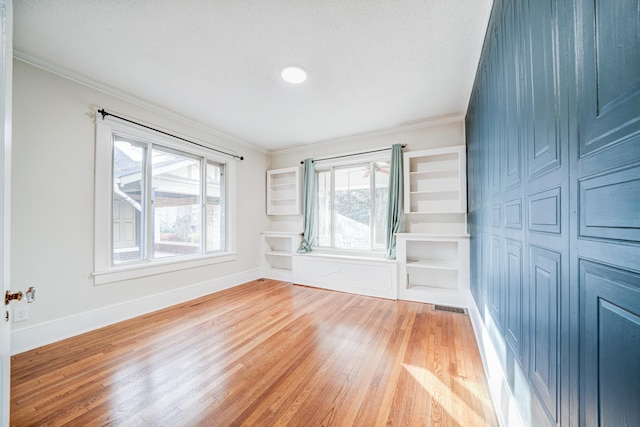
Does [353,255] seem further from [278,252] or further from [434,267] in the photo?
[278,252]

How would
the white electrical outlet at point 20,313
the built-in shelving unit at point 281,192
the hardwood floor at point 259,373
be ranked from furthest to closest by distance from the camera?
the built-in shelving unit at point 281,192 → the white electrical outlet at point 20,313 → the hardwood floor at point 259,373

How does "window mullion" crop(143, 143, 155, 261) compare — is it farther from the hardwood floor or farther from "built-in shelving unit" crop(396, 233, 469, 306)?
"built-in shelving unit" crop(396, 233, 469, 306)

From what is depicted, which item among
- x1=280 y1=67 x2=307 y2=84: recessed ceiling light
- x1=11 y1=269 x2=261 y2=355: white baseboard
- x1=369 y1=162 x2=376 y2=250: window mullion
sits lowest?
x1=11 y1=269 x2=261 y2=355: white baseboard

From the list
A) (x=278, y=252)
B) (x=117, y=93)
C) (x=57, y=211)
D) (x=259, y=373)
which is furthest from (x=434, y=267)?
(x=117, y=93)

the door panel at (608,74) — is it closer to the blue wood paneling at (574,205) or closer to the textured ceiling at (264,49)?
the blue wood paneling at (574,205)

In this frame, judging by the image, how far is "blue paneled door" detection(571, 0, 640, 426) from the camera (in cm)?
50

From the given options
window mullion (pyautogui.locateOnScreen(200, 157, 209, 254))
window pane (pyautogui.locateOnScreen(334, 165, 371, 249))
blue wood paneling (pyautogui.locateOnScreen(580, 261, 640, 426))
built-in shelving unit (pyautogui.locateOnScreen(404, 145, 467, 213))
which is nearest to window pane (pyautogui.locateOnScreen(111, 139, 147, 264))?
window mullion (pyautogui.locateOnScreen(200, 157, 209, 254))

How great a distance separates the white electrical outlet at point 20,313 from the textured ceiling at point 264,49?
7.26 ft

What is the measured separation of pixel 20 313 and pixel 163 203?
1.64 m

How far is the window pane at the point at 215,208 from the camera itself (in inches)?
155

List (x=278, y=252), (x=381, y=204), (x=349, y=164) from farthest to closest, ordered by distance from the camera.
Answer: (x=278, y=252), (x=349, y=164), (x=381, y=204)

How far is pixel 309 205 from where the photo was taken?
4480 mm

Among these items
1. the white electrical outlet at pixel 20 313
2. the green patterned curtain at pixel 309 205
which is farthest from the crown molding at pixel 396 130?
the white electrical outlet at pixel 20 313

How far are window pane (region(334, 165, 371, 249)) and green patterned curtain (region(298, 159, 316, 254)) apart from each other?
0.44m
